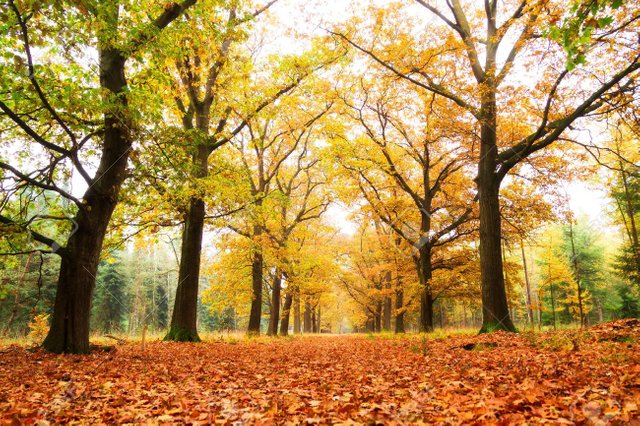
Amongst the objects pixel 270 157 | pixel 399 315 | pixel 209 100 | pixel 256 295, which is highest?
pixel 270 157

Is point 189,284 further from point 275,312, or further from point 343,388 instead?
point 275,312

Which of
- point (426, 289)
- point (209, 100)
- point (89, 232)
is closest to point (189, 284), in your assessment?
point (89, 232)

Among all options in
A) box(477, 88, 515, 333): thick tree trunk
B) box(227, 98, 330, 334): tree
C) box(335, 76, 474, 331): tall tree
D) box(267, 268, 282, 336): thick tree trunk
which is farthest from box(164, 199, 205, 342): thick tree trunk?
box(477, 88, 515, 333): thick tree trunk

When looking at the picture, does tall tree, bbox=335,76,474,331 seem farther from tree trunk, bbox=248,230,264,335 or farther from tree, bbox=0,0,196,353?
tree, bbox=0,0,196,353

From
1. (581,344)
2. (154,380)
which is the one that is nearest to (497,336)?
(581,344)

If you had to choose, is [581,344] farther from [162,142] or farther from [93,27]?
[93,27]

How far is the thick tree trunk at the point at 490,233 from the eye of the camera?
10.0 meters

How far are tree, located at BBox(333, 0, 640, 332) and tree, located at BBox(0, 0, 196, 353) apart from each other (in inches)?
270

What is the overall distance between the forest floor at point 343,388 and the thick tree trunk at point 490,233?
3.23 m

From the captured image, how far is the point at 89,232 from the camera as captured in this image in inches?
285

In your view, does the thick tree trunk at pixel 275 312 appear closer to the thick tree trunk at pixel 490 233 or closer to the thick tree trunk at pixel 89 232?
the thick tree trunk at pixel 490 233

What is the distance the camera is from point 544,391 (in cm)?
336

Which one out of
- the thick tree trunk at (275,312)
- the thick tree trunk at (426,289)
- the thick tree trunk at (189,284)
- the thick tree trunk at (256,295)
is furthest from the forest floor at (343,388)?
the thick tree trunk at (275,312)

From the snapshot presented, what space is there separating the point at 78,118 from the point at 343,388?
22.1 feet
